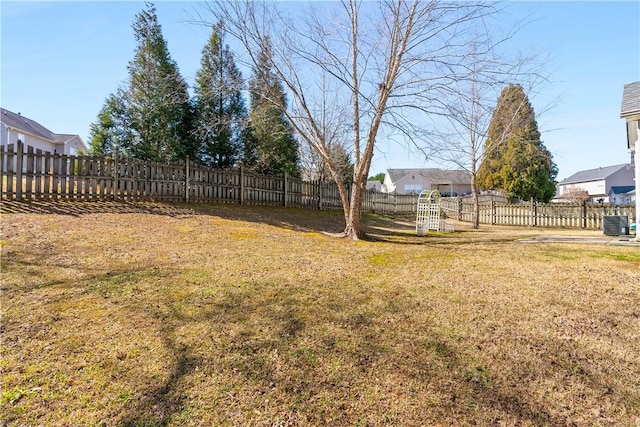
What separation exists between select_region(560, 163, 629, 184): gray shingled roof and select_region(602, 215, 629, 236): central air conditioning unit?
48.9 metres

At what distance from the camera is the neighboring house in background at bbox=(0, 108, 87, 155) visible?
2173 centimetres

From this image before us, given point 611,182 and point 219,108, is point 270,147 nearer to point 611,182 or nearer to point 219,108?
point 219,108

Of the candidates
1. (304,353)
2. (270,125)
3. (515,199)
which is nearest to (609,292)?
(304,353)

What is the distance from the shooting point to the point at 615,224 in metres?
10.1

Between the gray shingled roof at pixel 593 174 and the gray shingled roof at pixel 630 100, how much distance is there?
50208mm

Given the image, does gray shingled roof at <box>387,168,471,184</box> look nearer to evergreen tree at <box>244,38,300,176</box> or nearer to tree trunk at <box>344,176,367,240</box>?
evergreen tree at <box>244,38,300,176</box>

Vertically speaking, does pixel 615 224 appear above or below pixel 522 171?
below

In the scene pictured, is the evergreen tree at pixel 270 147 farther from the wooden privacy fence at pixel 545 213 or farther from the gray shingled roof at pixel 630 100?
the gray shingled roof at pixel 630 100

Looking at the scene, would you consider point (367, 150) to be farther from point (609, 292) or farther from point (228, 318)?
point (228, 318)

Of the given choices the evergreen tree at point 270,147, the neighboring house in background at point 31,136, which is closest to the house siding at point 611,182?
the evergreen tree at point 270,147

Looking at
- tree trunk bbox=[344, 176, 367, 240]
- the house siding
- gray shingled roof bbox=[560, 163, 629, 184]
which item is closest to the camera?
tree trunk bbox=[344, 176, 367, 240]

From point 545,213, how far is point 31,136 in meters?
34.0


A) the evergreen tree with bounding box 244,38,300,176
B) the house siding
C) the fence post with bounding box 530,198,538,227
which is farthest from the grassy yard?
the house siding

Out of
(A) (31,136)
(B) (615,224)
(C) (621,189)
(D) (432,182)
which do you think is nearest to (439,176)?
(D) (432,182)
